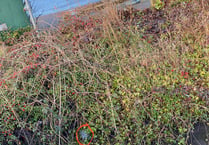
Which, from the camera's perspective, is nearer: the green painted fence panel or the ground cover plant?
the ground cover plant

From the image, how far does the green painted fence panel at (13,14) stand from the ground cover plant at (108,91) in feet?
10.2

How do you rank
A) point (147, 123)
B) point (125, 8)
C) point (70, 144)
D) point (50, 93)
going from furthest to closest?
1. point (125, 8)
2. point (50, 93)
3. point (147, 123)
4. point (70, 144)

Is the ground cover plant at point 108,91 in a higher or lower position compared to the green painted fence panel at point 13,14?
lower

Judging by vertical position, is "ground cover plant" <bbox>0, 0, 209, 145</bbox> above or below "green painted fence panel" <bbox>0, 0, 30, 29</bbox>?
below

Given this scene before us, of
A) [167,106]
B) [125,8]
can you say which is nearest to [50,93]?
[167,106]

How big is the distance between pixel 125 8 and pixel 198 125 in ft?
11.6

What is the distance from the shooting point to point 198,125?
319cm

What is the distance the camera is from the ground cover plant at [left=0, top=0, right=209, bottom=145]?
3.08m

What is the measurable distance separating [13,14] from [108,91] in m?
4.88

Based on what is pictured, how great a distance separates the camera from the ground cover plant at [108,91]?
3082mm

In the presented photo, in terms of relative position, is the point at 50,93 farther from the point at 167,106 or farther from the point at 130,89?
the point at 167,106

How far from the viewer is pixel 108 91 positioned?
128 inches

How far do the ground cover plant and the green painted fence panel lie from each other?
10.2 ft

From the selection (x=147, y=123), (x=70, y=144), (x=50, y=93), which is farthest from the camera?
(x=50, y=93)
